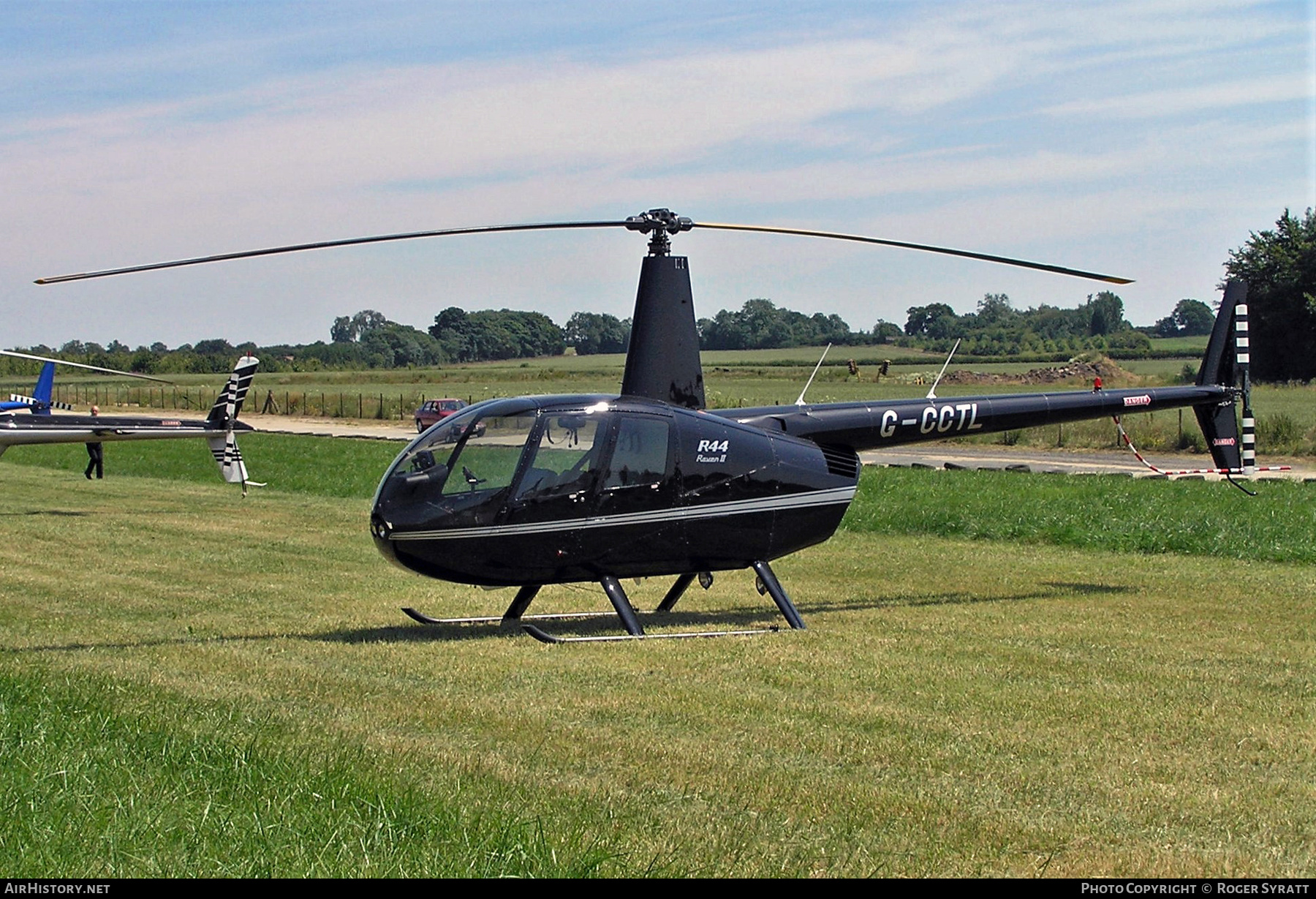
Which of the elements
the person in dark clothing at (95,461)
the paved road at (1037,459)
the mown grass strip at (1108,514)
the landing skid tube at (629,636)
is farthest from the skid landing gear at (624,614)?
the person in dark clothing at (95,461)

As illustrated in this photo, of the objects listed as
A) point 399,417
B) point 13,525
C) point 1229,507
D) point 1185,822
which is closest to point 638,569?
point 1185,822

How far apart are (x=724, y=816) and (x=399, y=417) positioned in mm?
64442

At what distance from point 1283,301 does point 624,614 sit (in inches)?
2354

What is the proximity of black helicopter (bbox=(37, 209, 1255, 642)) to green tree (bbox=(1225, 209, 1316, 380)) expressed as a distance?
181 ft

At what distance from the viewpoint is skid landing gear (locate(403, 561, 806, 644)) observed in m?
10.6

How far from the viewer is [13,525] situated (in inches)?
816

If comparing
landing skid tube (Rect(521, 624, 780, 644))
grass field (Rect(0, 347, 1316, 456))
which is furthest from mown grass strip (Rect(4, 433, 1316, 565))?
grass field (Rect(0, 347, 1316, 456))

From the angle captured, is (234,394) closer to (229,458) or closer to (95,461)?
(229,458)

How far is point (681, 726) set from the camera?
7.75 metres

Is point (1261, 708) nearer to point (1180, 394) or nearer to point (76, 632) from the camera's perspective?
point (1180, 394)

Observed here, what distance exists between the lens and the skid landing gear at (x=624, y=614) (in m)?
10.6

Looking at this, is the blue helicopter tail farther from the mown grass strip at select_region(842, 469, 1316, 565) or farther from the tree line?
the tree line

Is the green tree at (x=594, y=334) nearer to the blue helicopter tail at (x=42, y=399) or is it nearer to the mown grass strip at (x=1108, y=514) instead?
the blue helicopter tail at (x=42, y=399)

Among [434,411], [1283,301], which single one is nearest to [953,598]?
[434,411]
